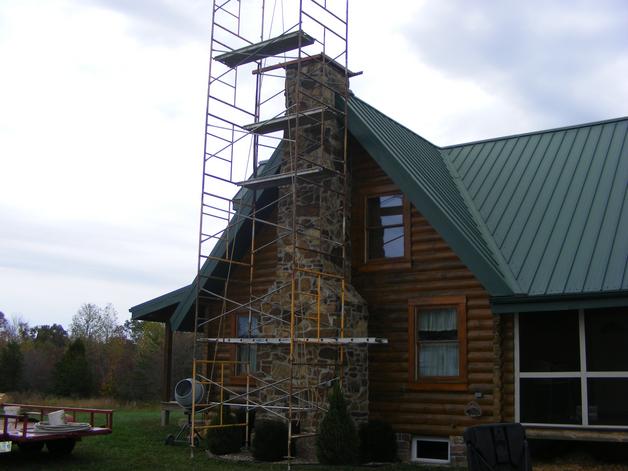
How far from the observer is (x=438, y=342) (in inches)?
574

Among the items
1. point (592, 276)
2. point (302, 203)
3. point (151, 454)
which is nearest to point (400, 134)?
point (302, 203)

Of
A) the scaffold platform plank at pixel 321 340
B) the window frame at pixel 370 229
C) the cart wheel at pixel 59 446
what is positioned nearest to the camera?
the scaffold platform plank at pixel 321 340

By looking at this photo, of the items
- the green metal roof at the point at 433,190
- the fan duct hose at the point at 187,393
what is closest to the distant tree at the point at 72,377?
the fan duct hose at the point at 187,393

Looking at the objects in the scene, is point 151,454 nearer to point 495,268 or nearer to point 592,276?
point 495,268

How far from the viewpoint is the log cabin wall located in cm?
1374

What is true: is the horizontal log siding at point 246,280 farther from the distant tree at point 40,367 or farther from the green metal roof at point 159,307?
the distant tree at point 40,367

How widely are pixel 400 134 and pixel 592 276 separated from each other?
660 centimetres

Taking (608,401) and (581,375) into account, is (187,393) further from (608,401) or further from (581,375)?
(608,401)

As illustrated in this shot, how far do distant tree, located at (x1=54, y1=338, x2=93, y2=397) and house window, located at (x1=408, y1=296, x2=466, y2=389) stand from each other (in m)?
25.7

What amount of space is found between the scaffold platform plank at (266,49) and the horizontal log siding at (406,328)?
8.28ft

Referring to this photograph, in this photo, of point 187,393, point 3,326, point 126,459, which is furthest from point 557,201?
point 3,326

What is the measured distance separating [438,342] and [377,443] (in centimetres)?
227

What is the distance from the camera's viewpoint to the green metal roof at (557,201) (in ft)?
43.2

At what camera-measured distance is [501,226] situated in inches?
603
